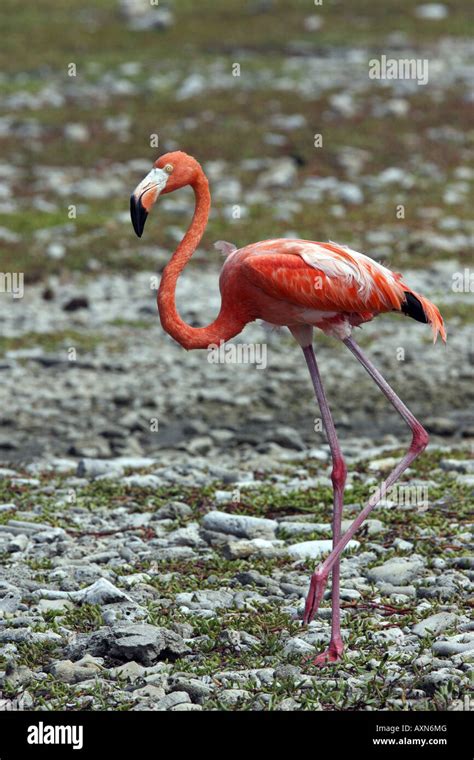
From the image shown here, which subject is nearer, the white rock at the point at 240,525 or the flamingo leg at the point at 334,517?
the flamingo leg at the point at 334,517

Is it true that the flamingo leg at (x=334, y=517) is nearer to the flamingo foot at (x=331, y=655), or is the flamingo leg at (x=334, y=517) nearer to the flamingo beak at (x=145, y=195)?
the flamingo foot at (x=331, y=655)

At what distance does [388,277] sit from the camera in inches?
246

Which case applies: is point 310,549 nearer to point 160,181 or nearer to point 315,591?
point 315,591

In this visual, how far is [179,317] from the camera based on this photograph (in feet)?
21.0

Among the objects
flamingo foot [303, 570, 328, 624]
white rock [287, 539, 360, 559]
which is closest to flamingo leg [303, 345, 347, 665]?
flamingo foot [303, 570, 328, 624]

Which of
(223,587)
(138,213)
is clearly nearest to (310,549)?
(223,587)

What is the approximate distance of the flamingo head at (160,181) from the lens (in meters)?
6.11

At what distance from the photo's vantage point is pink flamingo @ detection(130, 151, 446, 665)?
6.09 m

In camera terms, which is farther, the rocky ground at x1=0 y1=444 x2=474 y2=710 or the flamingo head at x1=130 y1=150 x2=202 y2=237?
the flamingo head at x1=130 y1=150 x2=202 y2=237

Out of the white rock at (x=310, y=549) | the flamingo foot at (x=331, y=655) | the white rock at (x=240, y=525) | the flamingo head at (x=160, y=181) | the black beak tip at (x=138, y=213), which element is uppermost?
the flamingo head at (x=160, y=181)

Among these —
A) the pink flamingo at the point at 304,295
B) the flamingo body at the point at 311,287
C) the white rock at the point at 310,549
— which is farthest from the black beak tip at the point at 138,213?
the white rock at the point at 310,549

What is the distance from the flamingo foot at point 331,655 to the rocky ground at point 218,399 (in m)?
0.07

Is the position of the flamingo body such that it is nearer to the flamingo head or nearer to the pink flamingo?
the pink flamingo

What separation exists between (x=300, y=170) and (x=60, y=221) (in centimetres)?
397
